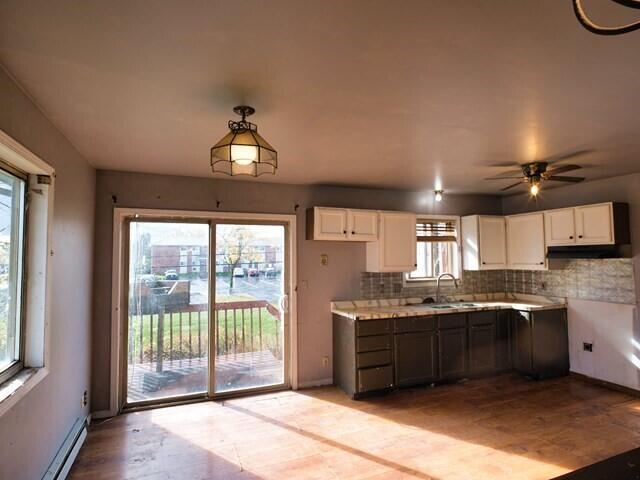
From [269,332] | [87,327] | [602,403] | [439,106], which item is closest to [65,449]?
[87,327]

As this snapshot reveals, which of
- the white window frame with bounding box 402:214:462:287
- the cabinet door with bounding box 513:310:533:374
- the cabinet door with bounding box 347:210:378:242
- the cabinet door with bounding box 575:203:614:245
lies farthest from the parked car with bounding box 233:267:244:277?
the cabinet door with bounding box 575:203:614:245

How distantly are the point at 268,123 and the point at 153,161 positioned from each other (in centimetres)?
149

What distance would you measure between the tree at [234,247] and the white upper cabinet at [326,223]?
0.71 meters

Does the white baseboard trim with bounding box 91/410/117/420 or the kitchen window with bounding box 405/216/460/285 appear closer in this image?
the white baseboard trim with bounding box 91/410/117/420

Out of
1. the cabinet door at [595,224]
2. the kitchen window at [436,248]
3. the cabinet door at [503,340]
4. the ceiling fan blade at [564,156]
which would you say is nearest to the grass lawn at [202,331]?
the kitchen window at [436,248]

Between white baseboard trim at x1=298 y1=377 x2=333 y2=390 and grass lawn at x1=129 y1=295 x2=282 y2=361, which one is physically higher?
grass lawn at x1=129 y1=295 x2=282 y2=361

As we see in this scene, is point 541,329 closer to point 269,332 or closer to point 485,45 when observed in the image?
point 269,332

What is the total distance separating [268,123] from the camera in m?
2.46

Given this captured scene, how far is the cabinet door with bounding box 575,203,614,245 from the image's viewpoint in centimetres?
397

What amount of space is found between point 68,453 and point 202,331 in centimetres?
156

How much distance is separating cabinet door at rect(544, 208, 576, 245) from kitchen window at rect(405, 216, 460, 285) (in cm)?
110

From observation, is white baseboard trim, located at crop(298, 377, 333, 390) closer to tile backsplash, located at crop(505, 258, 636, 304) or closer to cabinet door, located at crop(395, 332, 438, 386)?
cabinet door, located at crop(395, 332, 438, 386)

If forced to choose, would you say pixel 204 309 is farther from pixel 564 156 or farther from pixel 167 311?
pixel 564 156

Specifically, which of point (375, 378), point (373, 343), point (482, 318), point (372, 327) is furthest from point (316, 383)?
point (482, 318)
